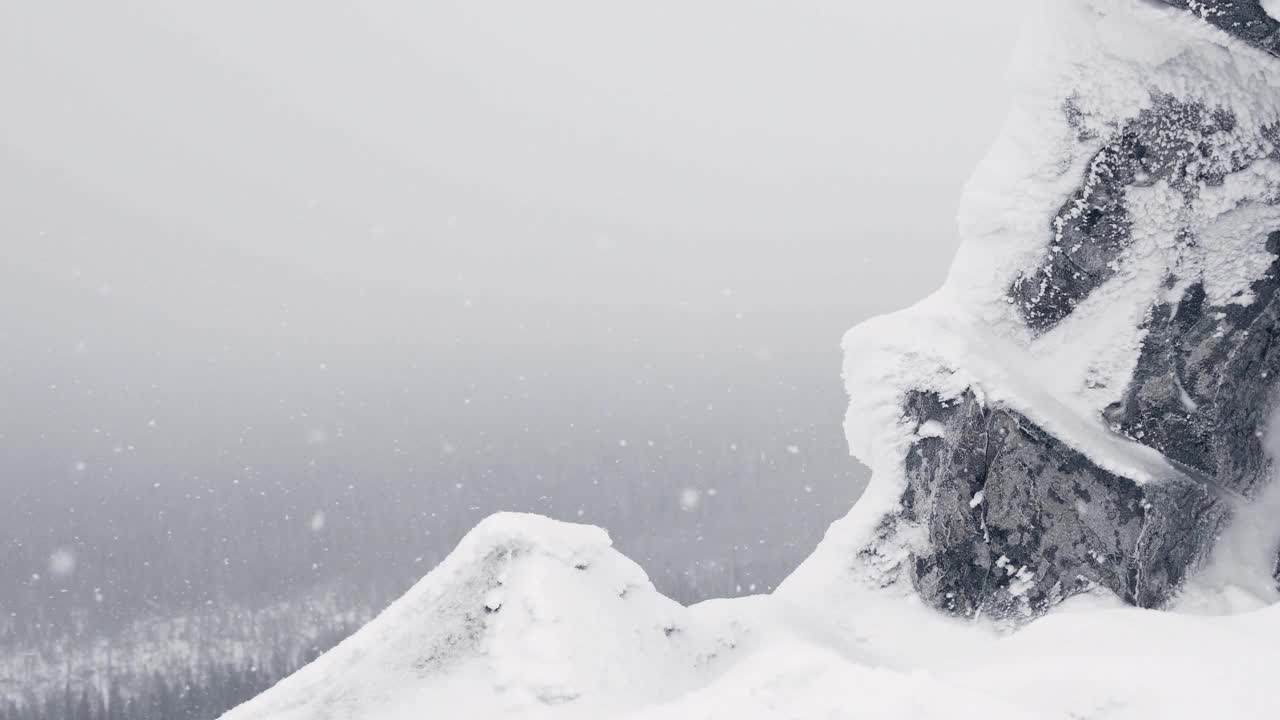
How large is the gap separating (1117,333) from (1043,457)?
2983 millimetres

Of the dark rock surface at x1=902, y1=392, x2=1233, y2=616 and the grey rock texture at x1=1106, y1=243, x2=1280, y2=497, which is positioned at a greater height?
the grey rock texture at x1=1106, y1=243, x2=1280, y2=497

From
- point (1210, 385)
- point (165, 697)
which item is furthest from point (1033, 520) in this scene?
point (165, 697)

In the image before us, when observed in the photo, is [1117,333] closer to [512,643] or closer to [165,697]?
[512,643]

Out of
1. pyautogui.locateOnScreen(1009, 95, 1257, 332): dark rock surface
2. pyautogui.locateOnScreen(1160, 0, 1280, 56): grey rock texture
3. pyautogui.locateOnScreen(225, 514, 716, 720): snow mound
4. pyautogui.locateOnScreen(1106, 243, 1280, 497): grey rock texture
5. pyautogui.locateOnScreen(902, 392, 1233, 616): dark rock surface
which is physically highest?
pyautogui.locateOnScreen(1160, 0, 1280, 56): grey rock texture

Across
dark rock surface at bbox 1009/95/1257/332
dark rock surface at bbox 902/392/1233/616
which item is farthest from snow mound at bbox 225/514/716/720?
dark rock surface at bbox 1009/95/1257/332

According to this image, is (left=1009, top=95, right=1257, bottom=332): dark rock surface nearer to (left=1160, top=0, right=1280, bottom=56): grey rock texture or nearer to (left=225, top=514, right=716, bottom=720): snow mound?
(left=1160, top=0, right=1280, bottom=56): grey rock texture

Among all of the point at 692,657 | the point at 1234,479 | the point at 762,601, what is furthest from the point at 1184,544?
the point at 692,657

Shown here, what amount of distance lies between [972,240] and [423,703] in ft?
48.3

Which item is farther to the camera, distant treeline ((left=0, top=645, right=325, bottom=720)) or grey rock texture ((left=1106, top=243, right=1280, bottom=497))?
distant treeline ((left=0, top=645, right=325, bottom=720))

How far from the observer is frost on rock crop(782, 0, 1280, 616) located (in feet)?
51.4

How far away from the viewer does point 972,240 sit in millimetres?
19078

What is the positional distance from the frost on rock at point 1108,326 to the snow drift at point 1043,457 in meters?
0.04

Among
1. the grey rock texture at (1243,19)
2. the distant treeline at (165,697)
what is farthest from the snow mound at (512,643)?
the distant treeline at (165,697)

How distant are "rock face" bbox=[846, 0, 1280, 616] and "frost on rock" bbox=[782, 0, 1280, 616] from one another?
0.13 ft
